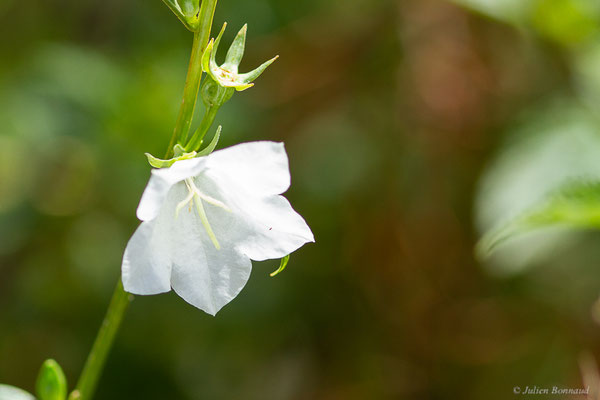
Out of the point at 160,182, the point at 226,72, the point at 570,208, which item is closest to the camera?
the point at 160,182

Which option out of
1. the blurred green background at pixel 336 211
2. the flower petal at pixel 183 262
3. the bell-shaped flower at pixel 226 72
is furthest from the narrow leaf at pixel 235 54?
the blurred green background at pixel 336 211

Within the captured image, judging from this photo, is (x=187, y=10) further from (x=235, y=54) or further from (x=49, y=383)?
(x=49, y=383)

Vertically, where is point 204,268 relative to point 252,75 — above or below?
below

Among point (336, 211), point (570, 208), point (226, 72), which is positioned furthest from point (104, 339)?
point (336, 211)

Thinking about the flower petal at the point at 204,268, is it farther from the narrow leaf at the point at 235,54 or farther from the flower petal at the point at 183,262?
the narrow leaf at the point at 235,54

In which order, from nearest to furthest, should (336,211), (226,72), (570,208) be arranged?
(226,72)
(570,208)
(336,211)

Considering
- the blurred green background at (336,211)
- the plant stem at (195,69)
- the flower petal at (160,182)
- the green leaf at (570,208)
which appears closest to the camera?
the flower petal at (160,182)

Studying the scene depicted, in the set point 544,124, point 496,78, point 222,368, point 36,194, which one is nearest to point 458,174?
point 496,78
